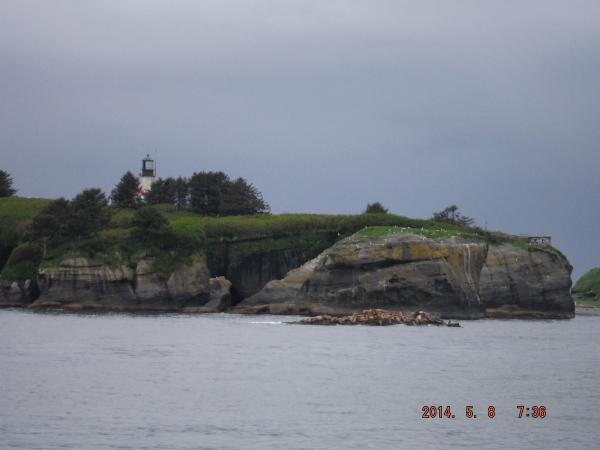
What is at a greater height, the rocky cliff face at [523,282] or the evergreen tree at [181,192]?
the evergreen tree at [181,192]

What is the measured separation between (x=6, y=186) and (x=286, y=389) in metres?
91.0

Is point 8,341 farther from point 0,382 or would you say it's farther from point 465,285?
point 465,285

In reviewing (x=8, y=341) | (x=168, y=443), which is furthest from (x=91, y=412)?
(x=8, y=341)

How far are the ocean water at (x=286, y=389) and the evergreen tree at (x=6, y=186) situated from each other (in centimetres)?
6066

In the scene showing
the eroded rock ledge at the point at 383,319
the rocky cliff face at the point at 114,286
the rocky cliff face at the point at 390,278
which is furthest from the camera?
the rocky cliff face at the point at 114,286

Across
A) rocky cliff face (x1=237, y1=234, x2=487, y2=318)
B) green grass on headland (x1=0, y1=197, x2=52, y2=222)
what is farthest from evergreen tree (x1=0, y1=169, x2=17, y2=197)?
rocky cliff face (x1=237, y1=234, x2=487, y2=318)

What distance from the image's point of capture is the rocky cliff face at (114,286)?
86750mm

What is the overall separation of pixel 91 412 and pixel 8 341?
76.9 feet

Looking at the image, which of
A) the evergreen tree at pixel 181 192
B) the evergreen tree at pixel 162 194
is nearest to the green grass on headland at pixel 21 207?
the evergreen tree at pixel 162 194

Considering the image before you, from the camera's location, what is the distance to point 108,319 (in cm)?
7431

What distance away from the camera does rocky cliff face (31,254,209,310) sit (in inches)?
3415

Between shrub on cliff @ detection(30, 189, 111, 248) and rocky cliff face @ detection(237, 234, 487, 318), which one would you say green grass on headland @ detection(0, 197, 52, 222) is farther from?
rocky cliff face @ detection(237, 234, 487, 318)

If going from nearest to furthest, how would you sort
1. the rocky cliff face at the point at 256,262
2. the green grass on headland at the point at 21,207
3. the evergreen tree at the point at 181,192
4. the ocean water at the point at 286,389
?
the ocean water at the point at 286,389
the rocky cliff face at the point at 256,262
the green grass on headland at the point at 21,207
the evergreen tree at the point at 181,192

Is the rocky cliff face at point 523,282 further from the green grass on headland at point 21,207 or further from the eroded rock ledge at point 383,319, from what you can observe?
the green grass on headland at point 21,207
